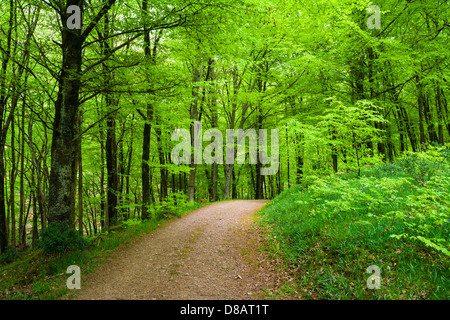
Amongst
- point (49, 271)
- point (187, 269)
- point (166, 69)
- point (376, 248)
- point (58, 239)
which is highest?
point (166, 69)

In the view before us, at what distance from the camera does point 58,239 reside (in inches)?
212

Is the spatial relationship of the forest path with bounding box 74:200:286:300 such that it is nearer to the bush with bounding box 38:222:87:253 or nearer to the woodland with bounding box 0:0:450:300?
the bush with bounding box 38:222:87:253

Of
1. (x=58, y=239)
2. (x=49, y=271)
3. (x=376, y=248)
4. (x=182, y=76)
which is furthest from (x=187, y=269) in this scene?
(x=182, y=76)

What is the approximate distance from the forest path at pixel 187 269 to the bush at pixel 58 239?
1.15 m

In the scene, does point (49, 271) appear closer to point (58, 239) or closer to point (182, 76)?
point (58, 239)

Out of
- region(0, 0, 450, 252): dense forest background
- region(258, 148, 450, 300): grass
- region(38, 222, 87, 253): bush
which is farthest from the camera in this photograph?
region(0, 0, 450, 252): dense forest background

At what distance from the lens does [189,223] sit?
9.10 meters

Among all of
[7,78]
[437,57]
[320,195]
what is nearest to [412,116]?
[437,57]

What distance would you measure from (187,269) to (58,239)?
3400 millimetres

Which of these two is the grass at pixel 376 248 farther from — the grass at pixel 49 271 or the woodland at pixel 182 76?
A: the grass at pixel 49 271

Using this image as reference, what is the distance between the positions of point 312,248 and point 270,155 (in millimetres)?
17912

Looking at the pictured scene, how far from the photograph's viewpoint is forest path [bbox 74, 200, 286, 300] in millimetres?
4230

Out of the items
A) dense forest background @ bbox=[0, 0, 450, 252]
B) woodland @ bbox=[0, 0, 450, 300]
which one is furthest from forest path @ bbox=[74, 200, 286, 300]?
dense forest background @ bbox=[0, 0, 450, 252]

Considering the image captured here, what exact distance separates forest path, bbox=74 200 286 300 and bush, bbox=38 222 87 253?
1153 millimetres
